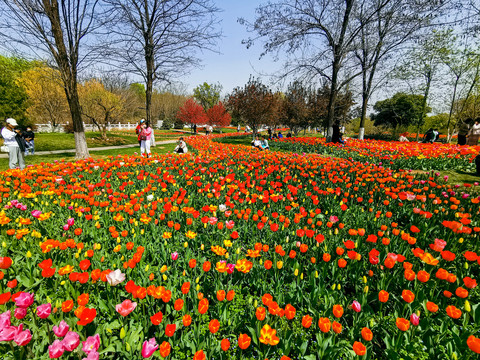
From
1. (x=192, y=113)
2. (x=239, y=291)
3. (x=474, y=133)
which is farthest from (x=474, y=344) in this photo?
(x=192, y=113)

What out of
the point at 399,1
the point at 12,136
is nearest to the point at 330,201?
the point at 12,136

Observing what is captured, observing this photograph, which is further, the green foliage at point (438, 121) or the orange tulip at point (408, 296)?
the green foliage at point (438, 121)

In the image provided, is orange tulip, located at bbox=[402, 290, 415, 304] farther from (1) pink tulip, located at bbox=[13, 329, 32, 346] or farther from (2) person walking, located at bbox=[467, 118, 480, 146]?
(2) person walking, located at bbox=[467, 118, 480, 146]

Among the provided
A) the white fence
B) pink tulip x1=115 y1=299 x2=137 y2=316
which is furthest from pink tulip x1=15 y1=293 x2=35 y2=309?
the white fence

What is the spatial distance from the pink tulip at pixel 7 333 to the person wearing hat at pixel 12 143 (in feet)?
24.9

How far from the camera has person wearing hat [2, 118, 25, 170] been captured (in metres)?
6.70

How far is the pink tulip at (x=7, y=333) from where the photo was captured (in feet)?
4.30

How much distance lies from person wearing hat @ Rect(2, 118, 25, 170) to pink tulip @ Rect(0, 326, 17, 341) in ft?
24.9

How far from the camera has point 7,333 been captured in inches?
52.3

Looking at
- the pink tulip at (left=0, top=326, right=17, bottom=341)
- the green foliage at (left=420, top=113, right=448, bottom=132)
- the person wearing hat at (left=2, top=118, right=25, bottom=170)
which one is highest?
the green foliage at (left=420, top=113, right=448, bottom=132)

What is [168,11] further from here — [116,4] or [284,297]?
[284,297]

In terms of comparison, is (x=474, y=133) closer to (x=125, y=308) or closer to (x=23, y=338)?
(x=125, y=308)

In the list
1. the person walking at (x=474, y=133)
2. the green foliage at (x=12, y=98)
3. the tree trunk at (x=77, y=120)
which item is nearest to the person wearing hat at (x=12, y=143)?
the tree trunk at (x=77, y=120)

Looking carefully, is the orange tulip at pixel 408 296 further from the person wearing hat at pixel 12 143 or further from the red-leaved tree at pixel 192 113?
the red-leaved tree at pixel 192 113
